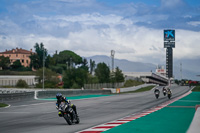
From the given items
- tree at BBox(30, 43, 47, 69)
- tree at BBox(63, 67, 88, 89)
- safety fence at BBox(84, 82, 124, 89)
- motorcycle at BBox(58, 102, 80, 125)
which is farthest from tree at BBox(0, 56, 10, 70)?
motorcycle at BBox(58, 102, 80, 125)

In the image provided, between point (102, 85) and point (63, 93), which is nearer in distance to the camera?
point (63, 93)

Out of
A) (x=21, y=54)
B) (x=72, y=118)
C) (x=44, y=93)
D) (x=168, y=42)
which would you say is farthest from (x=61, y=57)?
(x=72, y=118)

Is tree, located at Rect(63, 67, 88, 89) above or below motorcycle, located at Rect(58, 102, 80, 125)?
above

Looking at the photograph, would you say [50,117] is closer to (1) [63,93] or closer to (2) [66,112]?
(2) [66,112]

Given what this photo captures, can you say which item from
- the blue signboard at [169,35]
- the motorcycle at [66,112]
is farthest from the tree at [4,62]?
the motorcycle at [66,112]

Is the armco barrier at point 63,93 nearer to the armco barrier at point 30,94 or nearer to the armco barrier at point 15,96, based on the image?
the armco barrier at point 30,94

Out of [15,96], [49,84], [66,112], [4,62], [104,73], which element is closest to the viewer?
[66,112]

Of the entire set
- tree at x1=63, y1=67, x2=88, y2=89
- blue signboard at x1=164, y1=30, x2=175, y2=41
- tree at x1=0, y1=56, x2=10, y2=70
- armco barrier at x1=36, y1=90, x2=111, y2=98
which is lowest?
armco barrier at x1=36, y1=90, x2=111, y2=98

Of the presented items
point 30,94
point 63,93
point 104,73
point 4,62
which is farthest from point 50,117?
point 4,62

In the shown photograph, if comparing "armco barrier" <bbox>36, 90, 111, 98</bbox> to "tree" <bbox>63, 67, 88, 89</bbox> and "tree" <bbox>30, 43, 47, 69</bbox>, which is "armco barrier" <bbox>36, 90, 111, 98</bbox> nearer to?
"tree" <bbox>63, 67, 88, 89</bbox>

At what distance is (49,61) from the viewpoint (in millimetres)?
150625

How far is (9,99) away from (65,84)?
2608 inches

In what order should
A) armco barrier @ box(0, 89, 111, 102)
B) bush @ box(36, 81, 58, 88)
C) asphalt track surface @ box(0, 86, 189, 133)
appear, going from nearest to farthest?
1. asphalt track surface @ box(0, 86, 189, 133)
2. armco barrier @ box(0, 89, 111, 102)
3. bush @ box(36, 81, 58, 88)

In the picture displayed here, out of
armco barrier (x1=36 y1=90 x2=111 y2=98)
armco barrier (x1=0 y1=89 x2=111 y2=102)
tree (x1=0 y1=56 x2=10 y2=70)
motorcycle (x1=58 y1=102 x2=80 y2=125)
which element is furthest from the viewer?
tree (x1=0 y1=56 x2=10 y2=70)
